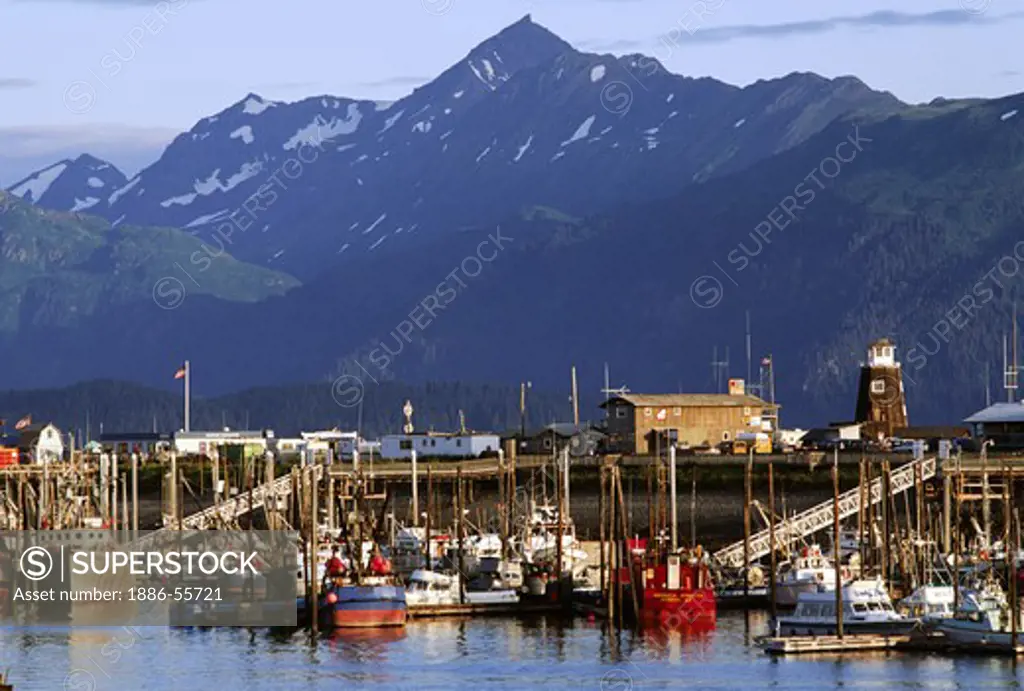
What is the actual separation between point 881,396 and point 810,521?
6429cm

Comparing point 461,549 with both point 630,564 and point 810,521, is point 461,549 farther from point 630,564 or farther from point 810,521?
point 810,521

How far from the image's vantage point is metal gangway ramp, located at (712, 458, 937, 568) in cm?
10473

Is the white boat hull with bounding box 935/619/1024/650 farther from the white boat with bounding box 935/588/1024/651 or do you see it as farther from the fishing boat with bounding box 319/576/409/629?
the fishing boat with bounding box 319/576/409/629

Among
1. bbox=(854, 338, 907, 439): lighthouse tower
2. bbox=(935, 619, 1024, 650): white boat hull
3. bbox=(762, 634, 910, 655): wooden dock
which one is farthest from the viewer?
bbox=(854, 338, 907, 439): lighthouse tower

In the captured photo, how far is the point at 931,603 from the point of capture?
83500 mm

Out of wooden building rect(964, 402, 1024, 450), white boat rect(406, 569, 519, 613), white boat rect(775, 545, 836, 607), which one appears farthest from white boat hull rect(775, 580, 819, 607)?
wooden building rect(964, 402, 1024, 450)

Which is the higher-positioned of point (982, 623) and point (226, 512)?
point (226, 512)

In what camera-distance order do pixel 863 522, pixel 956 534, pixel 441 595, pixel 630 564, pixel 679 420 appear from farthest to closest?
pixel 679 420 < pixel 863 522 < pixel 441 595 < pixel 956 534 < pixel 630 564

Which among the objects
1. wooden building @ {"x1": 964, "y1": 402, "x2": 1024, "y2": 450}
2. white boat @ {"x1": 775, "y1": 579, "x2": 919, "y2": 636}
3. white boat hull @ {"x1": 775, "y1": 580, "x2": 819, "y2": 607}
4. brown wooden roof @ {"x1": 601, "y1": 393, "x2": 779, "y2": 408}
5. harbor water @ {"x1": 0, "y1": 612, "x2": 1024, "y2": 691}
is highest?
brown wooden roof @ {"x1": 601, "y1": 393, "x2": 779, "y2": 408}

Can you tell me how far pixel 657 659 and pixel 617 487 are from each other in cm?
1120

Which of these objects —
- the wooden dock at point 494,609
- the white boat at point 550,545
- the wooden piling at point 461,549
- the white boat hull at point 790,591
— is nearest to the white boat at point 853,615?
the white boat hull at point 790,591

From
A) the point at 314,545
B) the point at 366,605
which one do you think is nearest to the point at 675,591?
the point at 366,605

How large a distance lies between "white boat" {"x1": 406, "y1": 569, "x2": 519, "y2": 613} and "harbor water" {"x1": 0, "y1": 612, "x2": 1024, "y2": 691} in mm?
1867

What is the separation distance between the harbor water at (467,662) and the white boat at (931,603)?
3.77m
